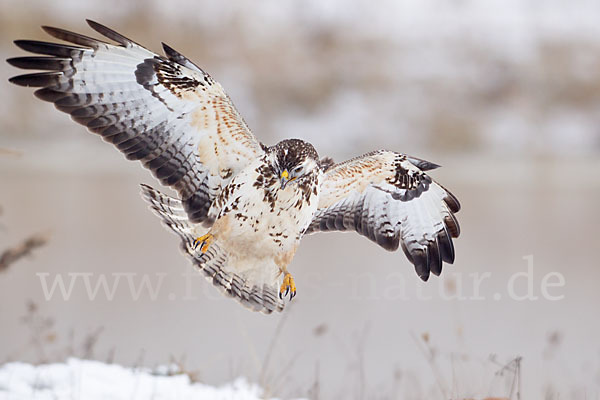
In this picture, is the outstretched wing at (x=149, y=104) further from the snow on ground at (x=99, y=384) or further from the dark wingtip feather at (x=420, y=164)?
the snow on ground at (x=99, y=384)

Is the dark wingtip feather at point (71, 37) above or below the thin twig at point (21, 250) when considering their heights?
above

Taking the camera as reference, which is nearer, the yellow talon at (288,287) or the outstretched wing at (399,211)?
the yellow talon at (288,287)

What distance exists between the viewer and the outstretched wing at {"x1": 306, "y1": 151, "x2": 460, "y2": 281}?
410cm

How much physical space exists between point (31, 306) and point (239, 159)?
130 cm

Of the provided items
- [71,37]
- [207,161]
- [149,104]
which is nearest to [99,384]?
[207,161]

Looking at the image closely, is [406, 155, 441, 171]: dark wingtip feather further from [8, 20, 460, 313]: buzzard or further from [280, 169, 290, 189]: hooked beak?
[280, 169, 290, 189]: hooked beak

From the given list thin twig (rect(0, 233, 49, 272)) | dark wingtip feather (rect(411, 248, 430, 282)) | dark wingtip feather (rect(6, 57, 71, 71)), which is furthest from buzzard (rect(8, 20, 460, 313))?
thin twig (rect(0, 233, 49, 272))

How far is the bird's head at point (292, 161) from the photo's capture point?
3357 millimetres

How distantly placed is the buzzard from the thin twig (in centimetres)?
66

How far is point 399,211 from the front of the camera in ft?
13.9

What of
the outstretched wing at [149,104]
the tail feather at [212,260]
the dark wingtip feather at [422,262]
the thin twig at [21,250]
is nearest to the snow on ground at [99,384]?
the tail feather at [212,260]

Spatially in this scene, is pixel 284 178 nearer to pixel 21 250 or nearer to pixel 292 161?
pixel 292 161

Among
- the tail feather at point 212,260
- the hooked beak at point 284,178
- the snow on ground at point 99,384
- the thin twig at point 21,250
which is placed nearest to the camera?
the thin twig at point 21,250

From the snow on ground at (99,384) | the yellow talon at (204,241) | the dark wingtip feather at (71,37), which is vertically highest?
the dark wingtip feather at (71,37)
